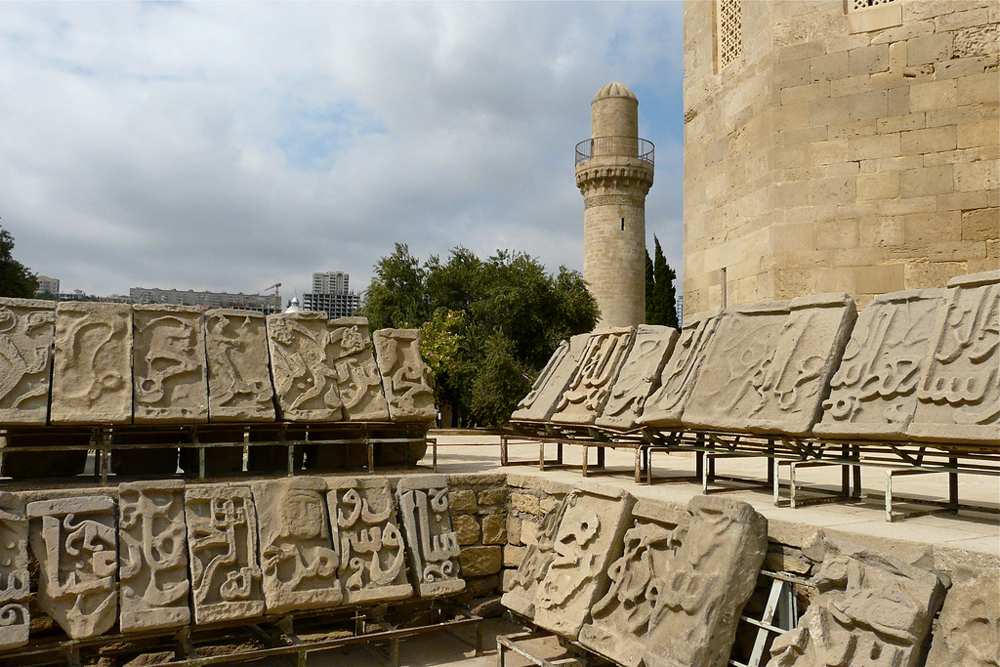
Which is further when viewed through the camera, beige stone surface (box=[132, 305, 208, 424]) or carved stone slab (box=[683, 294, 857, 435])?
beige stone surface (box=[132, 305, 208, 424])

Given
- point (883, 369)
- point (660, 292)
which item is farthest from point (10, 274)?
point (883, 369)

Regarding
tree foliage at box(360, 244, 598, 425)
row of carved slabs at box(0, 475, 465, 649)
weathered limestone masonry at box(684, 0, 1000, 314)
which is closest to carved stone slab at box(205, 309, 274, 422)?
row of carved slabs at box(0, 475, 465, 649)

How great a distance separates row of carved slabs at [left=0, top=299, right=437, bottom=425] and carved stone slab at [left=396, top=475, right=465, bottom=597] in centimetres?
66

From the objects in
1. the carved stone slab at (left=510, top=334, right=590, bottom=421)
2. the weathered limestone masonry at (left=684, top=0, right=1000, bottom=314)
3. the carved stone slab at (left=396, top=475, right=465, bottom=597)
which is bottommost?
the carved stone slab at (left=396, top=475, right=465, bottom=597)

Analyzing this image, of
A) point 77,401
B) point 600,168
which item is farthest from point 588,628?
point 600,168

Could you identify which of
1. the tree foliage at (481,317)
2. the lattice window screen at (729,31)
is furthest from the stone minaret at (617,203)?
the lattice window screen at (729,31)

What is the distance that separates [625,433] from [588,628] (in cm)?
204

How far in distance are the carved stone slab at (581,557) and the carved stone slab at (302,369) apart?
91.9 inches

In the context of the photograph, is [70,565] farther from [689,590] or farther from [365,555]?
[689,590]

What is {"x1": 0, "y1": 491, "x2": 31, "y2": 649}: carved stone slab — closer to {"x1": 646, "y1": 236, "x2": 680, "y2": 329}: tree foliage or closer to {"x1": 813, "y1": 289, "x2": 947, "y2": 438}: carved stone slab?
{"x1": 813, "y1": 289, "x2": 947, "y2": 438}: carved stone slab

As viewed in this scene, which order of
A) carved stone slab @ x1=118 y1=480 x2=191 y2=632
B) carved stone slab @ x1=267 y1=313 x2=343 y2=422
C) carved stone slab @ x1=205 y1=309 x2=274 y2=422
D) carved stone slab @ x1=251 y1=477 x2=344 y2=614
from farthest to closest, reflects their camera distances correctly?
carved stone slab @ x1=267 y1=313 x2=343 y2=422, carved stone slab @ x1=205 y1=309 x2=274 y2=422, carved stone slab @ x1=251 y1=477 x2=344 y2=614, carved stone slab @ x1=118 y1=480 x2=191 y2=632

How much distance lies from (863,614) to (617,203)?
23.8 metres

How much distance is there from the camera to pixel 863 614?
376 cm

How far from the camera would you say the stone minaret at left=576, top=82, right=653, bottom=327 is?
26297 millimetres
